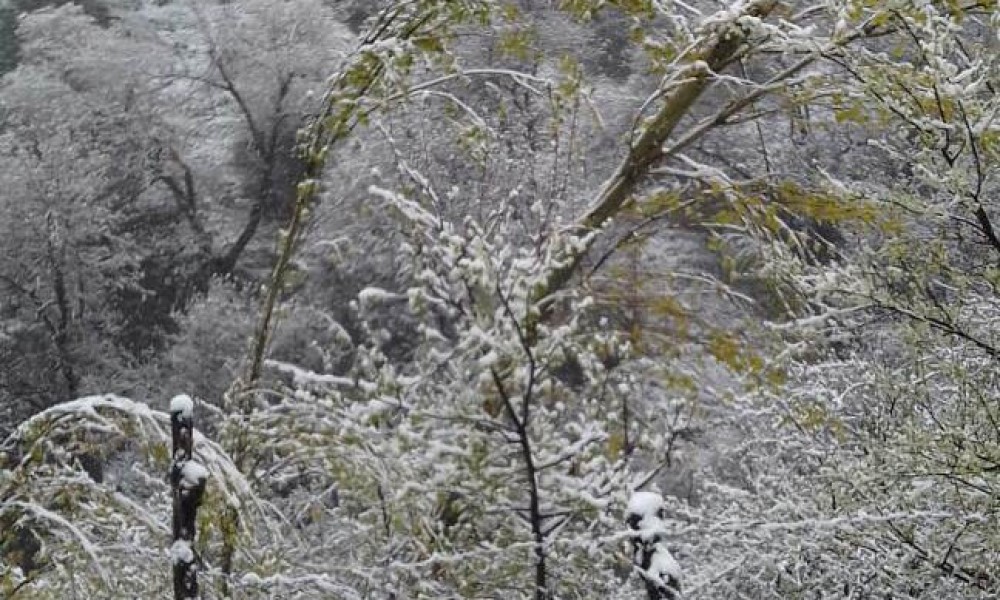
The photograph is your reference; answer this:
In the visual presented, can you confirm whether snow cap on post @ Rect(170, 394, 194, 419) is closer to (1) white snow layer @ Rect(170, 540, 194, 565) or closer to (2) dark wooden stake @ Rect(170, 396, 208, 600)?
(2) dark wooden stake @ Rect(170, 396, 208, 600)

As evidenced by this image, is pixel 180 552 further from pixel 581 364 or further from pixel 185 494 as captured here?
pixel 581 364

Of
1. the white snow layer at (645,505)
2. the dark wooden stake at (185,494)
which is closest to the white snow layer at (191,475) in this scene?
the dark wooden stake at (185,494)

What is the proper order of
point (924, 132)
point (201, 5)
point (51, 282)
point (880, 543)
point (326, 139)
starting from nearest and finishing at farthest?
point (924, 132) < point (326, 139) < point (880, 543) < point (51, 282) < point (201, 5)

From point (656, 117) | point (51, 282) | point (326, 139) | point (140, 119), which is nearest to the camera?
point (326, 139)

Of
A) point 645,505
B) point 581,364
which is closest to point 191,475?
point 645,505

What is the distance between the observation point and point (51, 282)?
1267 centimetres

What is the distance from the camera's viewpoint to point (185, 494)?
174 cm

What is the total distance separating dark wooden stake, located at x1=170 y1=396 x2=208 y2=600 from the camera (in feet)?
5.67

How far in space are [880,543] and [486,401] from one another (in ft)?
4.06

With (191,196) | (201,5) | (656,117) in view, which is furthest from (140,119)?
(656,117)

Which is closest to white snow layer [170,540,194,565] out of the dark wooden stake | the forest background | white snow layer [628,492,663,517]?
the dark wooden stake

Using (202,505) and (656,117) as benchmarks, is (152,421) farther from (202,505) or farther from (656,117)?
(656,117)

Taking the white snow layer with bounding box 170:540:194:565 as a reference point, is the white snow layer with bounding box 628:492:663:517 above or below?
above

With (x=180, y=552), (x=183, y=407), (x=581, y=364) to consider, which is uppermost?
(x=183, y=407)
